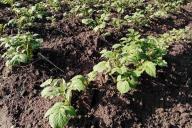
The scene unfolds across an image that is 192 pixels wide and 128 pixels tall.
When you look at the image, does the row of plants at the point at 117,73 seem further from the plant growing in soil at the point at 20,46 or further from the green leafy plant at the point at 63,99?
the plant growing in soil at the point at 20,46

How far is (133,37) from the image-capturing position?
4.15 meters

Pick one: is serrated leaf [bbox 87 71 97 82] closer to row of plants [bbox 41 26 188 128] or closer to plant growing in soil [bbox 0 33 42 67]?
row of plants [bbox 41 26 188 128]

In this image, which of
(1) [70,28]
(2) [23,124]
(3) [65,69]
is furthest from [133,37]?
(2) [23,124]

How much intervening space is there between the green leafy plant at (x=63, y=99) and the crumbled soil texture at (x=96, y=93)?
0.69 feet

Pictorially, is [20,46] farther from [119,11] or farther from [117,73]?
[119,11]

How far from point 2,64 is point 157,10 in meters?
2.64

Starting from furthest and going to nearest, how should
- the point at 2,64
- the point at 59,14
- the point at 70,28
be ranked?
the point at 59,14, the point at 70,28, the point at 2,64

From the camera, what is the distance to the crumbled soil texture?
345cm

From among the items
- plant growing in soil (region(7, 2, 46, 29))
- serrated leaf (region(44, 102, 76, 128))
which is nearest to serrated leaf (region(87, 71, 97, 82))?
serrated leaf (region(44, 102, 76, 128))

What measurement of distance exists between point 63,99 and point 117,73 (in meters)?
0.67

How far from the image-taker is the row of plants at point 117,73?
3.21m

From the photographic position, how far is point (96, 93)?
3713 mm

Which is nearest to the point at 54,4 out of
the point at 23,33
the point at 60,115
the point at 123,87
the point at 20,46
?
the point at 23,33

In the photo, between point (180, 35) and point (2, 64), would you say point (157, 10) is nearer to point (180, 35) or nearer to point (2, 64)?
point (180, 35)
